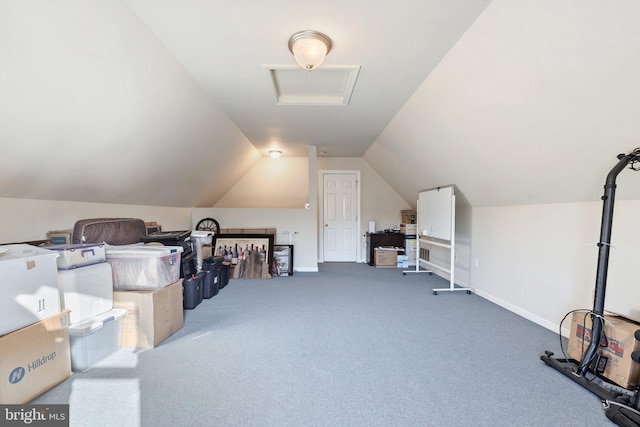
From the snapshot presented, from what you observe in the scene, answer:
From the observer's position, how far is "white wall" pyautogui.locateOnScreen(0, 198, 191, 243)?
2490mm

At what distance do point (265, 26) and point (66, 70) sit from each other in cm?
144

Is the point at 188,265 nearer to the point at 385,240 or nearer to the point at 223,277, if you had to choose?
the point at 223,277

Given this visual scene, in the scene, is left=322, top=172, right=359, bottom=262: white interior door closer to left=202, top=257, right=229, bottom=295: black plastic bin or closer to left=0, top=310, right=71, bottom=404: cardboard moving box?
left=202, top=257, right=229, bottom=295: black plastic bin

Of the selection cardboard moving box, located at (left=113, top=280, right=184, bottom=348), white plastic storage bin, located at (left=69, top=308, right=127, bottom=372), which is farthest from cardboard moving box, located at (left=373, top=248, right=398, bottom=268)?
white plastic storage bin, located at (left=69, top=308, right=127, bottom=372)

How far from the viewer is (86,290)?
7.37ft

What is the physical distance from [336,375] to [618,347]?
1.99 metres

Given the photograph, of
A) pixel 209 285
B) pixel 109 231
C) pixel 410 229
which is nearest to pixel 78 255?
pixel 109 231

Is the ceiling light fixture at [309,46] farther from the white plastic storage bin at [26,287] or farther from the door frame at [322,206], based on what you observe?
the door frame at [322,206]

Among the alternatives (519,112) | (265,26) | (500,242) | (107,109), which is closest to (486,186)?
(500,242)

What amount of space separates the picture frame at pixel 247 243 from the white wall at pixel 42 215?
153 centimetres

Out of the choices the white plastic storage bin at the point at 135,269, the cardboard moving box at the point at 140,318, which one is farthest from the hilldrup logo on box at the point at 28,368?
the white plastic storage bin at the point at 135,269

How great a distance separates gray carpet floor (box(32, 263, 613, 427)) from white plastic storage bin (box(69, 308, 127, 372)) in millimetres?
91

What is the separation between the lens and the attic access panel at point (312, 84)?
2.90m

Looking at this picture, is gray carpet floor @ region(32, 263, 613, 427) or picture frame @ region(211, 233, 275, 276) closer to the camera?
gray carpet floor @ region(32, 263, 613, 427)
